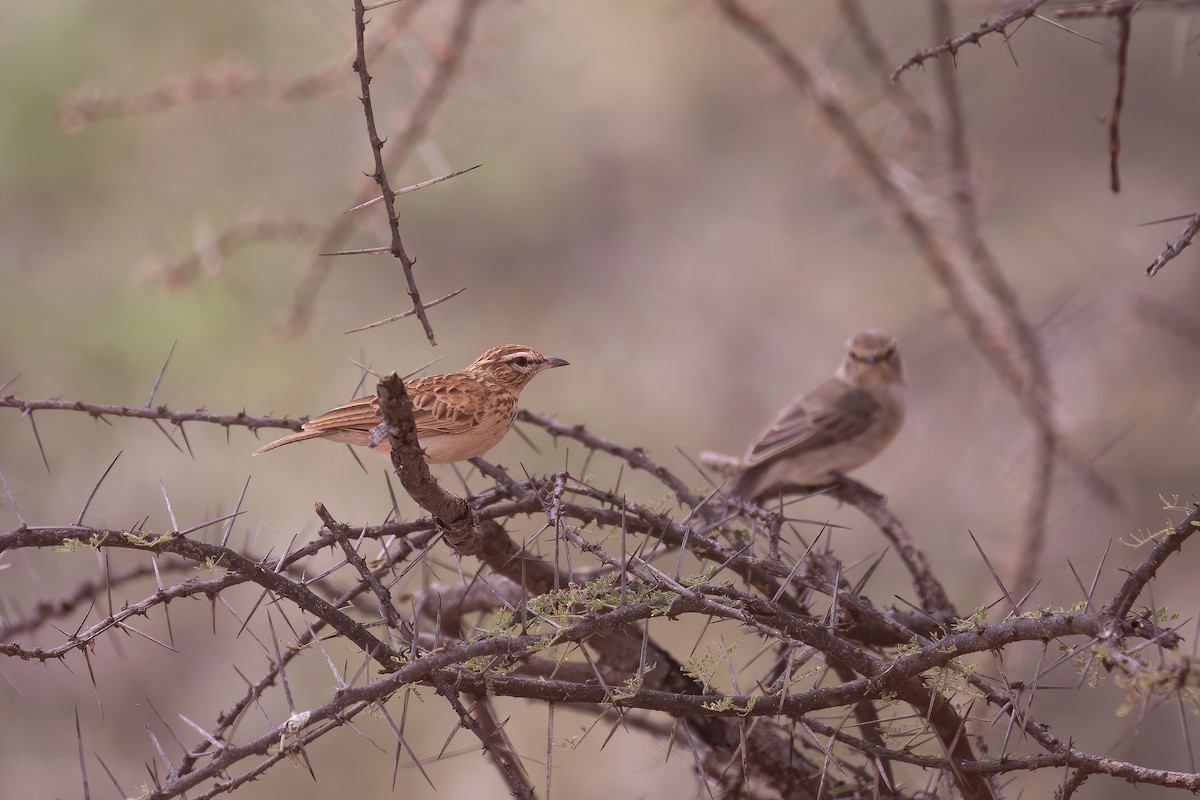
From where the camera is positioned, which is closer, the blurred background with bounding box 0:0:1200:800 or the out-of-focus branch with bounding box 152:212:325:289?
the out-of-focus branch with bounding box 152:212:325:289

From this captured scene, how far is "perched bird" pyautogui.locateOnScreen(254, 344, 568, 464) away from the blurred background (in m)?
2.98

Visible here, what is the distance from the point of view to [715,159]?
11.4m

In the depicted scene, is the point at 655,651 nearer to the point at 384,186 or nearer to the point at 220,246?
the point at 384,186

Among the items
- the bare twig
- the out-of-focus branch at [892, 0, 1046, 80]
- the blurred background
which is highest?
the blurred background

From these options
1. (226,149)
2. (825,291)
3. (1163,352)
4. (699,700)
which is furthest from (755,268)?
(699,700)

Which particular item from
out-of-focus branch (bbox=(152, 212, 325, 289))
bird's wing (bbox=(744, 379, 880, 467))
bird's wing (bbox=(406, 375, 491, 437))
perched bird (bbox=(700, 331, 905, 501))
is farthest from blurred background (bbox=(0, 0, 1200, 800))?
bird's wing (bbox=(406, 375, 491, 437))

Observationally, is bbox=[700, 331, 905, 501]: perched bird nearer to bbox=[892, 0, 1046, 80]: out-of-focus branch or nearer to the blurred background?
the blurred background

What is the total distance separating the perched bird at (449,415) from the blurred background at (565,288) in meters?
2.98

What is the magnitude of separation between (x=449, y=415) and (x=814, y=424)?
3946 mm

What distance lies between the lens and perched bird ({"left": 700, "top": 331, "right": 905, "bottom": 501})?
23.2 ft

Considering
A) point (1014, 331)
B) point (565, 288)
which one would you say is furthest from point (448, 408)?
point (565, 288)

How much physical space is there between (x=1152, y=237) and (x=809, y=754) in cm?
729

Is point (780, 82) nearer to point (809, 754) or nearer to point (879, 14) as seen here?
point (809, 754)

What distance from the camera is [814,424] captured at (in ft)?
23.4
